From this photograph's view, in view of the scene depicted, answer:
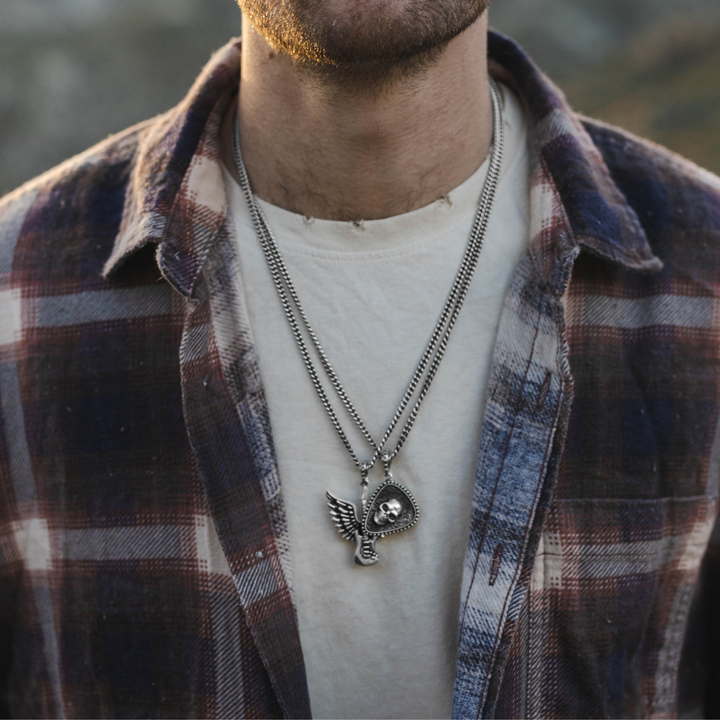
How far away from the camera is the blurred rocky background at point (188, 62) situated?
4875 mm

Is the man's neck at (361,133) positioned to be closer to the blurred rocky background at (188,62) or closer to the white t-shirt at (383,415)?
the white t-shirt at (383,415)

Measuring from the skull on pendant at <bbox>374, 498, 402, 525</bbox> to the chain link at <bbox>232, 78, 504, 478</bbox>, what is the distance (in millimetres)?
54

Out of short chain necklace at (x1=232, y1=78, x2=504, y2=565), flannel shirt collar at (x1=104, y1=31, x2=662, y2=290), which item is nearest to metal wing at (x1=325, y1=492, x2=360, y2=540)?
short chain necklace at (x1=232, y1=78, x2=504, y2=565)

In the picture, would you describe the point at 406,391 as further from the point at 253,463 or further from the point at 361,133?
the point at 361,133

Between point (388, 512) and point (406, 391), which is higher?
point (406, 391)

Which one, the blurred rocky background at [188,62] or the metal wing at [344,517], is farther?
the blurred rocky background at [188,62]

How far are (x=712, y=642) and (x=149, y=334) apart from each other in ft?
4.61

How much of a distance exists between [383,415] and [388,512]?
19cm

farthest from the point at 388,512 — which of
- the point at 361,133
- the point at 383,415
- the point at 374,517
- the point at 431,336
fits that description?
the point at 361,133

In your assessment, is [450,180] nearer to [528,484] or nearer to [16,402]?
[528,484]

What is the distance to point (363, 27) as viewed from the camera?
1.26m

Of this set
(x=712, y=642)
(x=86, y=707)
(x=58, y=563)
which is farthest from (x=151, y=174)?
(x=712, y=642)

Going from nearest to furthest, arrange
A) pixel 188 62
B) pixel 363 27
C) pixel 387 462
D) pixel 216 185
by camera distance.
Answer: pixel 363 27 → pixel 387 462 → pixel 216 185 → pixel 188 62

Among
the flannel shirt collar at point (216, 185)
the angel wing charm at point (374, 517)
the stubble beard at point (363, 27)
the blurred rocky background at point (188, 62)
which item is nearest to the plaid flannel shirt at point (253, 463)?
the flannel shirt collar at point (216, 185)
